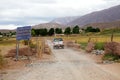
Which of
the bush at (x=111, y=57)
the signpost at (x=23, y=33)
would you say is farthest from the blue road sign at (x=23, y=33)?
the bush at (x=111, y=57)

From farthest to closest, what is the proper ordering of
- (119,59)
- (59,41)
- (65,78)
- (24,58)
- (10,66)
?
(59,41)
(24,58)
(119,59)
(10,66)
(65,78)

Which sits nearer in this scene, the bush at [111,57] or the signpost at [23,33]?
the bush at [111,57]

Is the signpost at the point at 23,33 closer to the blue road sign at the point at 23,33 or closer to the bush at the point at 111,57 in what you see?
the blue road sign at the point at 23,33

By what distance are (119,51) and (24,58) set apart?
30.6 ft

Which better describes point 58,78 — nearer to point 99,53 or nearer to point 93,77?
point 93,77

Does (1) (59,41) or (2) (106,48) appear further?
(1) (59,41)

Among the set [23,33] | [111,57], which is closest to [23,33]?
[23,33]

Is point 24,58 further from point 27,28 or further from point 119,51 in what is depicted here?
point 119,51

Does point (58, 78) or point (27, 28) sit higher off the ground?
point (27, 28)

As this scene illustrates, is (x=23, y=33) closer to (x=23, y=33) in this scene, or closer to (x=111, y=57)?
(x=23, y=33)

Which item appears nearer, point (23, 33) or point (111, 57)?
point (23, 33)

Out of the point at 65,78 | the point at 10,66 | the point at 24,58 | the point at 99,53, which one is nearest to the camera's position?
the point at 65,78

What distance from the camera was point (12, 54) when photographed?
3409cm

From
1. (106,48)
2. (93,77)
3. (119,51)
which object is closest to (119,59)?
(119,51)
